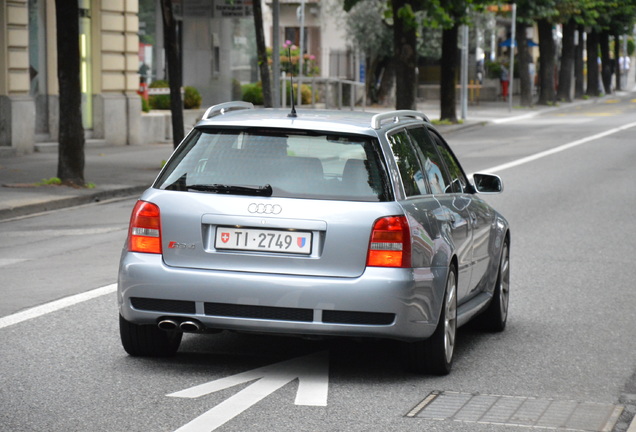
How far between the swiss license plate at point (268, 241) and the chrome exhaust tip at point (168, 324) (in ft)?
1.55

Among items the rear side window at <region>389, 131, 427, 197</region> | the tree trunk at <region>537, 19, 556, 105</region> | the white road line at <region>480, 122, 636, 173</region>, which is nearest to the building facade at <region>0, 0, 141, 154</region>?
the white road line at <region>480, 122, 636, 173</region>

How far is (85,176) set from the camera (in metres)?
21.4

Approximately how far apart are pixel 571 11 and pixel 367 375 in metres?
55.2

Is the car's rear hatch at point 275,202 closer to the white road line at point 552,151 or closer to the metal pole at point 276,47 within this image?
the white road line at point 552,151

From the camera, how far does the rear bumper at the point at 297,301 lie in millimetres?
6672

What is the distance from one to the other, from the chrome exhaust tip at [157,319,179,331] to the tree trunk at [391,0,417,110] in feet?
97.5

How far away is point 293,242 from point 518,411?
1380mm

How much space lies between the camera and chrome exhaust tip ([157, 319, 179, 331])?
6926mm

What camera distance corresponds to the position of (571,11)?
198 feet

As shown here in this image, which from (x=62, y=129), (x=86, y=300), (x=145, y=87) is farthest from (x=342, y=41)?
(x=86, y=300)

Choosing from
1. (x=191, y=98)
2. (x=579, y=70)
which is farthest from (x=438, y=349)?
(x=579, y=70)

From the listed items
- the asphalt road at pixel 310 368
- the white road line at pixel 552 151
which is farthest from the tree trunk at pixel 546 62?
the asphalt road at pixel 310 368

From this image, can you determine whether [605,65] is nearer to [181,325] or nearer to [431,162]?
[431,162]

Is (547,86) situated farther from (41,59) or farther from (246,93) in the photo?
(41,59)
